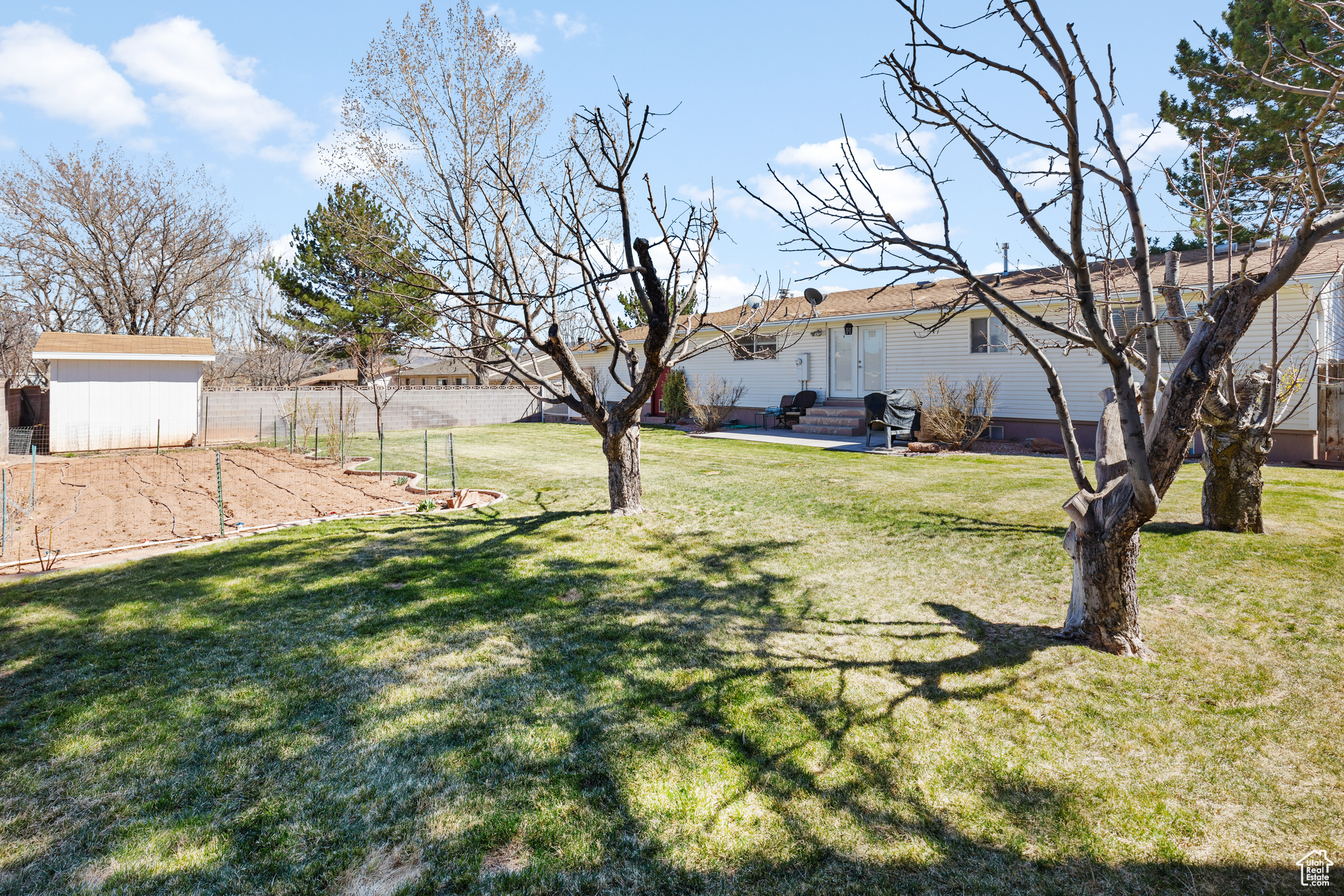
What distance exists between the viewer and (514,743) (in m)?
3.08

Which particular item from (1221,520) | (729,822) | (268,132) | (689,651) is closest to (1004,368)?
(1221,520)

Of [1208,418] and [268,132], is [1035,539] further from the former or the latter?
[268,132]

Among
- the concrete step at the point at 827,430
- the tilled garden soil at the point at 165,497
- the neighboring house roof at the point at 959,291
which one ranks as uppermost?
the neighboring house roof at the point at 959,291

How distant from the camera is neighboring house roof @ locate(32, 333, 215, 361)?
1529 centimetres

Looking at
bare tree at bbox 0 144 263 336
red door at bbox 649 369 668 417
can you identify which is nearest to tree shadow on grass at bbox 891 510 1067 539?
red door at bbox 649 369 668 417

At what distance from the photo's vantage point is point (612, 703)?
3.43 meters

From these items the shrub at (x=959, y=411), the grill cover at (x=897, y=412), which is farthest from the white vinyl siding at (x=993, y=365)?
the grill cover at (x=897, y=412)

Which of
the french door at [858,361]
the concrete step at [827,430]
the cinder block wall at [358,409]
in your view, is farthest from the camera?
the cinder block wall at [358,409]

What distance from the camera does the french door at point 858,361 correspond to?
53.6ft

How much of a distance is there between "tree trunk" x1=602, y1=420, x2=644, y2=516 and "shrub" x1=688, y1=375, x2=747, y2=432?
10.5 meters

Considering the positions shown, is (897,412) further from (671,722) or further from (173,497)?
(173,497)

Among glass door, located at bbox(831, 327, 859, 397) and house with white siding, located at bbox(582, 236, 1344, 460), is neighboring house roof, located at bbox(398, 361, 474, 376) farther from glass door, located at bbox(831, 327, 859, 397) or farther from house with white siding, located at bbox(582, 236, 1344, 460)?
glass door, located at bbox(831, 327, 859, 397)

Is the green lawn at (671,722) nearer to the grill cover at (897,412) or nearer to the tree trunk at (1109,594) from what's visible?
the tree trunk at (1109,594)

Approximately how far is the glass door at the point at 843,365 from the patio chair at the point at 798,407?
568 mm
